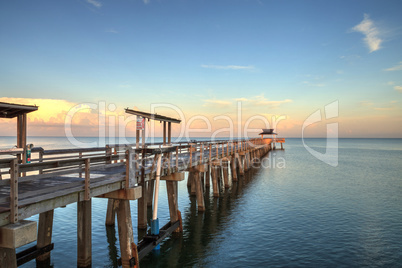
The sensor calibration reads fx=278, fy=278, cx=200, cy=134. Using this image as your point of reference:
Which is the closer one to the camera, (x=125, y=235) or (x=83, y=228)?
(x=125, y=235)

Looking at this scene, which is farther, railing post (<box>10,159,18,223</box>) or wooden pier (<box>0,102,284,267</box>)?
wooden pier (<box>0,102,284,267</box>)

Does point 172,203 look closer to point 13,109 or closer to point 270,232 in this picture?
point 270,232

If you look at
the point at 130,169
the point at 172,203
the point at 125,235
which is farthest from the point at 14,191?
the point at 172,203

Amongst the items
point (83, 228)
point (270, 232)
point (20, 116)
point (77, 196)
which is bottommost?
point (270, 232)

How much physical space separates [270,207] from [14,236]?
15.6 m

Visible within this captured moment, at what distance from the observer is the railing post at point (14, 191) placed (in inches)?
178

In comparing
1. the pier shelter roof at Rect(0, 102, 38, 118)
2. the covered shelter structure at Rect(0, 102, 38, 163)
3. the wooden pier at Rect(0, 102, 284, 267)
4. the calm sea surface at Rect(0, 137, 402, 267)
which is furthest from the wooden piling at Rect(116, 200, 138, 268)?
the pier shelter roof at Rect(0, 102, 38, 118)

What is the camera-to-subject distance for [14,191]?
4.57 meters

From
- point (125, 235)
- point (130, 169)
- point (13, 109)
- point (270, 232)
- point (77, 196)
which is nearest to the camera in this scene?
point (77, 196)

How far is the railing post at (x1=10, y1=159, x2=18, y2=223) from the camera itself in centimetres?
451

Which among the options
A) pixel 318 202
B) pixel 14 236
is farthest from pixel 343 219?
pixel 14 236

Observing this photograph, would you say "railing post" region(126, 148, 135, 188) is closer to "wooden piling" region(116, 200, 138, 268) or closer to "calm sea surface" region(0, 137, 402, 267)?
"wooden piling" region(116, 200, 138, 268)

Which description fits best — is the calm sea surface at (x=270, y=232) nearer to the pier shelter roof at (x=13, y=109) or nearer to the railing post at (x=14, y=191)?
the pier shelter roof at (x=13, y=109)

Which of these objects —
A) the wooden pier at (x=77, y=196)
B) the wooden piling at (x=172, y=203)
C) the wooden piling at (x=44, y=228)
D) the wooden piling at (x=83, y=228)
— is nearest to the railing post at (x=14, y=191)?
the wooden pier at (x=77, y=196)
